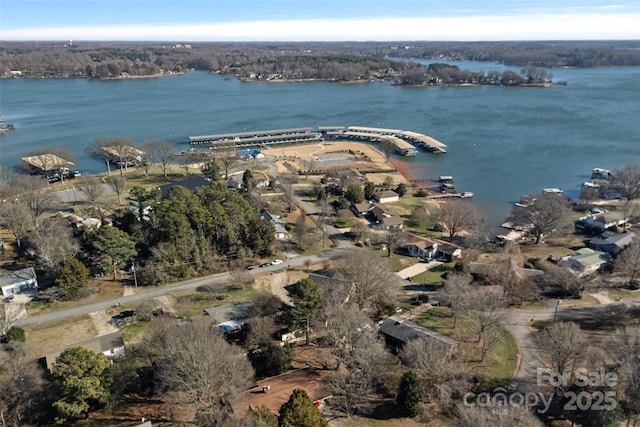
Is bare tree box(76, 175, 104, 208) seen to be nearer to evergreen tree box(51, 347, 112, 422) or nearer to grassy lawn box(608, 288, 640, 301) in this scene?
evergreen tree box(51, 347, 112, 422)

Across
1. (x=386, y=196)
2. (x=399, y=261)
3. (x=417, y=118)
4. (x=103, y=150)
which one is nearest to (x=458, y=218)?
(x=399, y=261)

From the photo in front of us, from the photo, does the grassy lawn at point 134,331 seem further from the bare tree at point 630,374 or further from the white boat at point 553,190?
the white boat at point 553,190

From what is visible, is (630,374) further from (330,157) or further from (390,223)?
(330,157)

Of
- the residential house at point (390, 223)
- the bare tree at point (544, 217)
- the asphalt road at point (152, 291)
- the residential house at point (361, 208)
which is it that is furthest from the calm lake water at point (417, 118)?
the asphalt road at point (152, 291)

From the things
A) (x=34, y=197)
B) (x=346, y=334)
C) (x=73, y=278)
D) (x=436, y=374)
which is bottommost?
(x=436, y=374)

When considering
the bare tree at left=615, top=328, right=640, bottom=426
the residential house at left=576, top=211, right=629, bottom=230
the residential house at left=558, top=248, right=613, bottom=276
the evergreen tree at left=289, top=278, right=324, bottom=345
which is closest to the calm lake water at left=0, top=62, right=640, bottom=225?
the residential house at left=576, top=211, right=629, bottom=230

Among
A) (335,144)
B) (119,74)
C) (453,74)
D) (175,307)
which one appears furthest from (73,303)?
(119,74)

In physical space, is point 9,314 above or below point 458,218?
below
